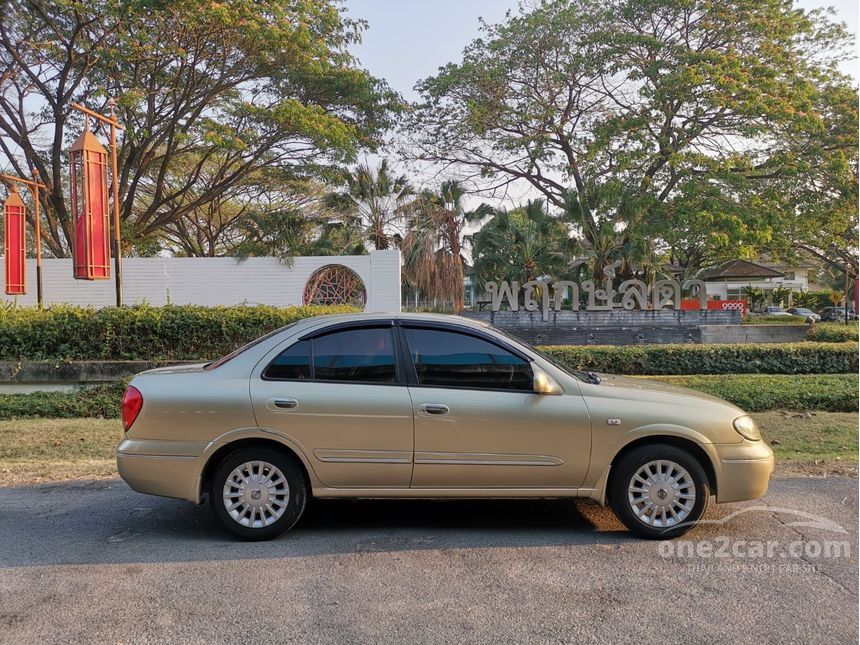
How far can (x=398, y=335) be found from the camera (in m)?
4.75

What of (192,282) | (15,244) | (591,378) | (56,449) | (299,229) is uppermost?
(299,229)

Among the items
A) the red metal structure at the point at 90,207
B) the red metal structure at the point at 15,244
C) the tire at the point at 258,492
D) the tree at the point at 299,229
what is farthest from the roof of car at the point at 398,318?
the red metal structure at the point at 15,244

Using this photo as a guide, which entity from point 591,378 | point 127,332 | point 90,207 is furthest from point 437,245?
point 591,378

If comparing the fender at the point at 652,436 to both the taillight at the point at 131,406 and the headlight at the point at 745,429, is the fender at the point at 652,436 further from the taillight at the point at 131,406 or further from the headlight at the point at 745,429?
the taillight at the point at 131,406

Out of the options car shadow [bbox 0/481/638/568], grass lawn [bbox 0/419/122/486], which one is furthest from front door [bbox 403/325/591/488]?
grass lawn [bbox 0/419/122/486]

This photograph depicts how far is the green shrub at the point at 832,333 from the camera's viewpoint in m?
15.3

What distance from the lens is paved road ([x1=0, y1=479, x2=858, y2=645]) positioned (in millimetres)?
3291

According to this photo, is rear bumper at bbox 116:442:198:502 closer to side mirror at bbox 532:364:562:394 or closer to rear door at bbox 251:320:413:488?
rear door at bbox 251:320:413:488

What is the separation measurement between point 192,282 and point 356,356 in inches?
562

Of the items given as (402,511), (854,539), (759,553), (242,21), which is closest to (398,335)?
(402,511)

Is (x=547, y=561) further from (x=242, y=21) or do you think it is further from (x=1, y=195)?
(x=1, y=195)

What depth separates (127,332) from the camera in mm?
10008

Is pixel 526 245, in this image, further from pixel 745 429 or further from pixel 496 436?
pixel 496 436

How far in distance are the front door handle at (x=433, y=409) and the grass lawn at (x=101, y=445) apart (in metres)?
3.70
